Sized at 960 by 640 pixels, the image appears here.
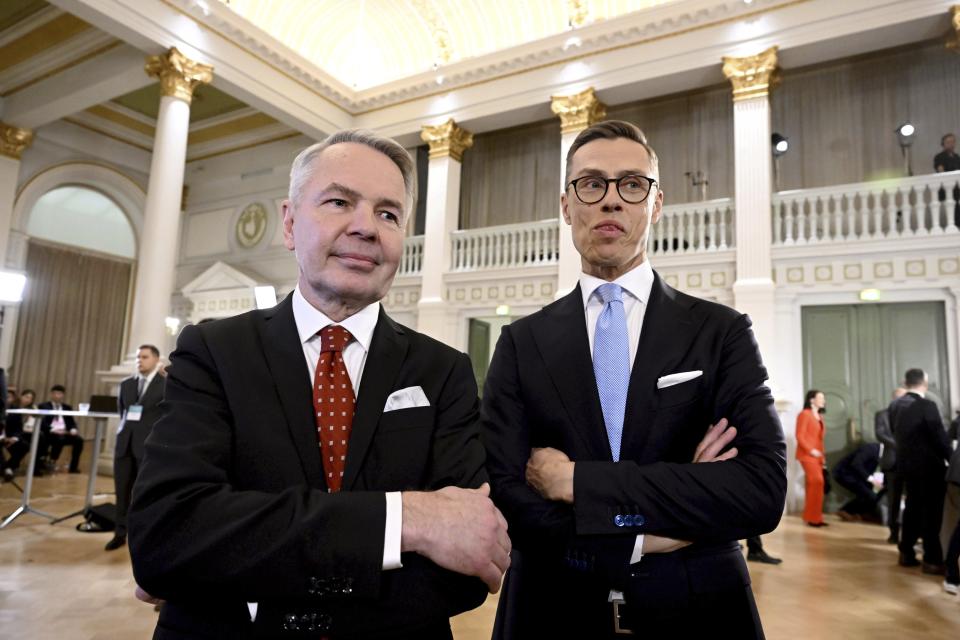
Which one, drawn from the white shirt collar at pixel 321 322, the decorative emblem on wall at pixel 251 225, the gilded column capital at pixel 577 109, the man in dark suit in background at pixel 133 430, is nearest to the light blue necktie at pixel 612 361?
the white shirt collar at pixel 321 322

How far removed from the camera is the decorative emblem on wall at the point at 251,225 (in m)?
13.1

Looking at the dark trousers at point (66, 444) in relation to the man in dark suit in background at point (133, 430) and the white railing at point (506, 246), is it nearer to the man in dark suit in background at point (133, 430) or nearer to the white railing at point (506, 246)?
the man in dark suit in background at point (133, 430)

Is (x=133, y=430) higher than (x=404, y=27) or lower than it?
lower

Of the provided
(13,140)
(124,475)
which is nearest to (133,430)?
(124,475)

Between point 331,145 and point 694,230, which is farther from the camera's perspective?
point 694,230

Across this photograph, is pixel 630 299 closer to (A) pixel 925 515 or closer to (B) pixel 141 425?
(B) pixel 141 425

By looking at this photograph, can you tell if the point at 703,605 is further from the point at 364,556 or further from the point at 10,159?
the point at 10,159

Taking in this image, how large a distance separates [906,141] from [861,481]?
4.87 meters

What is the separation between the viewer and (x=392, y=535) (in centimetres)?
100

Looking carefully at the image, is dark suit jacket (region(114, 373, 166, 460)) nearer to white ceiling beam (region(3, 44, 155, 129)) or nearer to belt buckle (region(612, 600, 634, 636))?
belt buckle (region(612, 600, 634, 636))

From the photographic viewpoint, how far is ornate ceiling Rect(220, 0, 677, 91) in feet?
34.3

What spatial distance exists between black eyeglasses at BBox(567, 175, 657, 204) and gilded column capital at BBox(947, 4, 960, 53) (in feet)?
27.8

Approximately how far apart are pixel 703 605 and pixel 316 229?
1100 millimetres

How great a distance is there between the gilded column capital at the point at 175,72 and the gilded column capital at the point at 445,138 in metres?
3.87
